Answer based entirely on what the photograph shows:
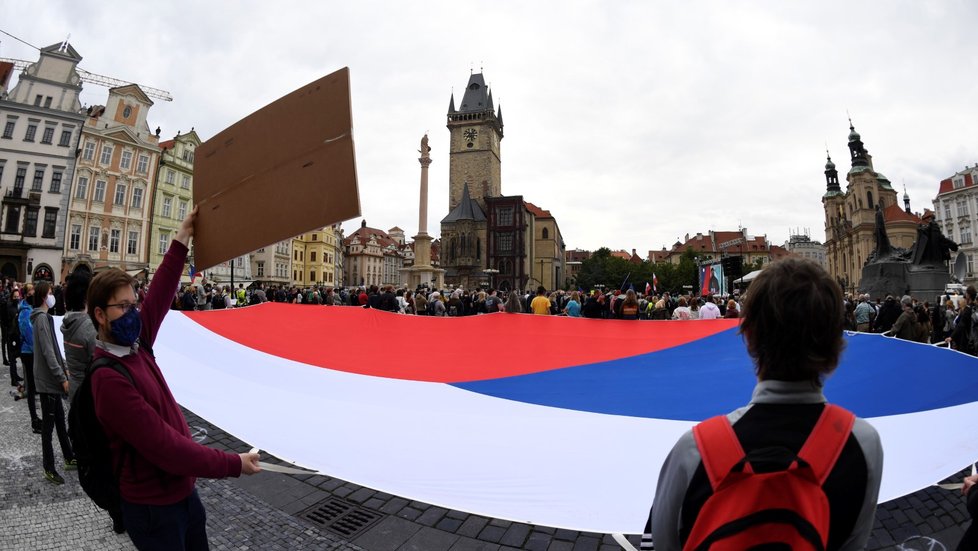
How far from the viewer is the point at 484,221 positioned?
60000 millimetres

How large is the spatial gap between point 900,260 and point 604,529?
2381cm

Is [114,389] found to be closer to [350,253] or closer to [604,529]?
[604,529]

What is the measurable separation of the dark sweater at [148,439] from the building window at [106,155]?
4374 cm

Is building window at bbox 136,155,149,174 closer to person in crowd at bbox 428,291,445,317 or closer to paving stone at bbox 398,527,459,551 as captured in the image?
person in crowd at bbox 428,291,445,317

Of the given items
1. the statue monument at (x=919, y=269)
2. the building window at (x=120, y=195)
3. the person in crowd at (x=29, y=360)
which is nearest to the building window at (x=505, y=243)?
the building window at (x=120, y=195)

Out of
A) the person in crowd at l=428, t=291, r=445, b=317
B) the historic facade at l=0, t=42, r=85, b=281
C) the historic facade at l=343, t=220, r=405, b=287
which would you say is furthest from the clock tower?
the person in crowd at l=428, t=291, r=445, b=317

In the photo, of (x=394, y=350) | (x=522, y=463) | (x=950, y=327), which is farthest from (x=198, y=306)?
(x=950, y=327)

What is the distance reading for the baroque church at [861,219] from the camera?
163 feet

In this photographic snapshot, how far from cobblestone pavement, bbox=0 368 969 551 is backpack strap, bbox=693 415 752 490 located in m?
2.42

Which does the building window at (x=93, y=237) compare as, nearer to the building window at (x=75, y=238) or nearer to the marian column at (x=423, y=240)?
the building window at (x=75, y=238)

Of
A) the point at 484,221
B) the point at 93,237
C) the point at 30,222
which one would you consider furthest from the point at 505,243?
the point at 30,222

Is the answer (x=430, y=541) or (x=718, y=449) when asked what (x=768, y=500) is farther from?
(x=430, y=541)

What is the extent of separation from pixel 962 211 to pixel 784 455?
78.0 meters

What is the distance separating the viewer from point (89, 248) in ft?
109
